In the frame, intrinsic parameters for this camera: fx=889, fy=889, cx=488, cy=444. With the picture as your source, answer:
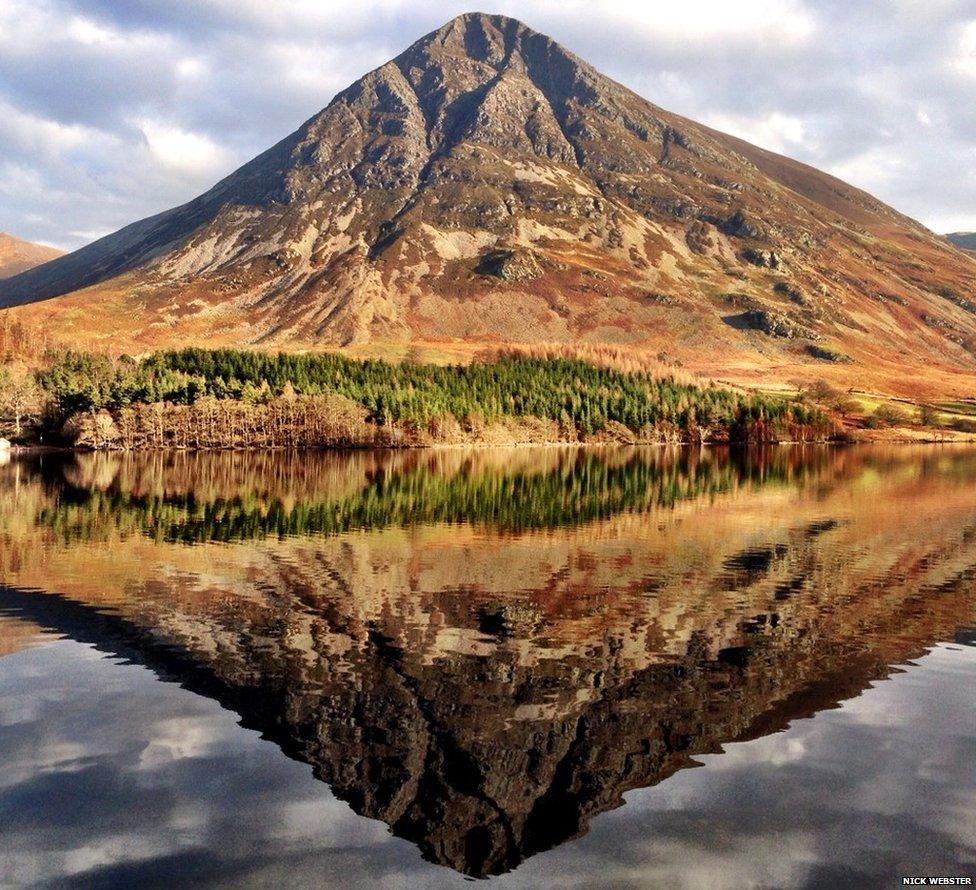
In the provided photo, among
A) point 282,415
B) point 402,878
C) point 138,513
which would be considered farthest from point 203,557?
point 282,415

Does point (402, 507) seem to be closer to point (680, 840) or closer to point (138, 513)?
point (138, 513)

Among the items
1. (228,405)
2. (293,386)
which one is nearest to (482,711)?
(228,405)

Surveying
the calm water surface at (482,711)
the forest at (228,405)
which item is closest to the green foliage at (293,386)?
the forest at (228,405)

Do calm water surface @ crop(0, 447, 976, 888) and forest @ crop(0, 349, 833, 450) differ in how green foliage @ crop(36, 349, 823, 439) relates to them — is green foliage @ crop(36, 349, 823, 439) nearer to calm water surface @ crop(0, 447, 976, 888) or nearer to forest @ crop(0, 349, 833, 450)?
forest @ crop(0, 349, 833, 450)

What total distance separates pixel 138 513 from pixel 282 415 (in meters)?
102

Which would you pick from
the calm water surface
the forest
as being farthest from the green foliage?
the calm water surface

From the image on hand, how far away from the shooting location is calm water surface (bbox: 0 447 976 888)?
15.9 m

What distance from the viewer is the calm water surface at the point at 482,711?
15.9 meters

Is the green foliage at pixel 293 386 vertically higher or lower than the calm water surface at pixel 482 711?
higher

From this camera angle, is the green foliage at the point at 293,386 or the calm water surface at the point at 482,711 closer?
the calm water surface at the point at 482,711

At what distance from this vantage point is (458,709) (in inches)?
897

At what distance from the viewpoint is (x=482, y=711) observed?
22.6 meters

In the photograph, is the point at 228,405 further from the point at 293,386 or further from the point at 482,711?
the point at 482,711

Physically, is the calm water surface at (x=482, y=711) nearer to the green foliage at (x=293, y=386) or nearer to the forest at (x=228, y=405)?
the forest at (x=228, y=405)
